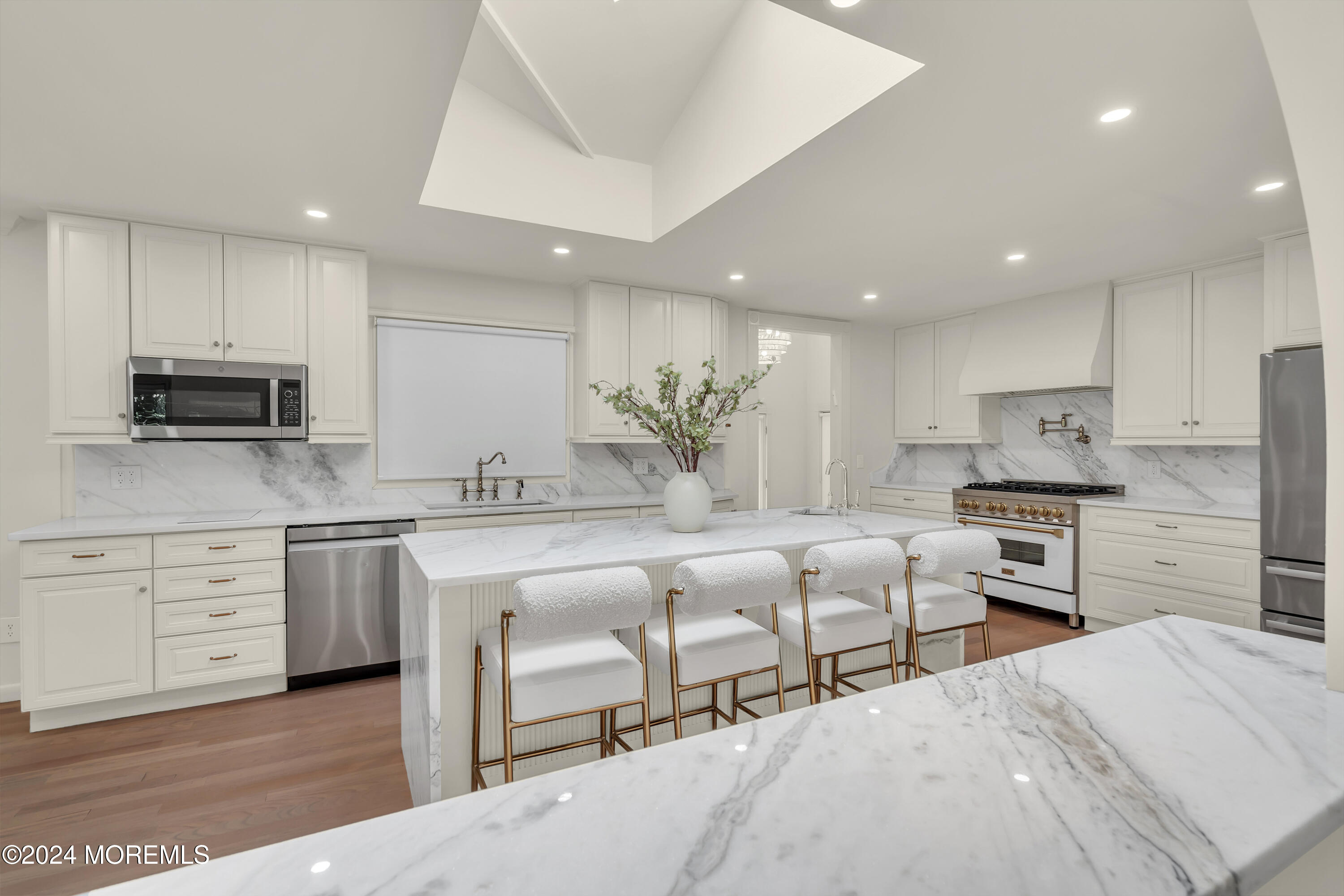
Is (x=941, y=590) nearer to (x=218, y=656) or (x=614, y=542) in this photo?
(x=614, y=542)

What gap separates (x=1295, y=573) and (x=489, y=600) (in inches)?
148

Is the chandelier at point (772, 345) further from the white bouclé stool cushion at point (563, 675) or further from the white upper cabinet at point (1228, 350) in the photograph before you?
the white bouclé stool cushion at point (563, 675)

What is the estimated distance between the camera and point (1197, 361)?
12.3 feet

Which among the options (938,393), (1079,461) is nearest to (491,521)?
(938,393)

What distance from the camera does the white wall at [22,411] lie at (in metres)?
3.09

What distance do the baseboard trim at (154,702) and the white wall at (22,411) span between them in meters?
0.54

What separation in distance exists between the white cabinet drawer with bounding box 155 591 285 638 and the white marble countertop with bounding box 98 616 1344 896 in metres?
3.09

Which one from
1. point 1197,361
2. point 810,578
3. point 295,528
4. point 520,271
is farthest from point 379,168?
point 1197,361

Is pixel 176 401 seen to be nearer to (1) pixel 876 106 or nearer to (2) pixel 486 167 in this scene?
(2) pixel 486 167

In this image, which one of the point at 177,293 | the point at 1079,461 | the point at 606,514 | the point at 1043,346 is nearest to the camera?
the point at 177,293

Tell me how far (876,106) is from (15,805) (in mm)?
3798

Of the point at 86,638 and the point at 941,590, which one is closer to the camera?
the point at 941,590

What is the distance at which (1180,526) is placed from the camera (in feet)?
12.0

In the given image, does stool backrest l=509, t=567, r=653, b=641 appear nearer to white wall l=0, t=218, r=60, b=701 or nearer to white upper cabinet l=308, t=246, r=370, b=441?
white upper cabinet l=308, t=246, r=370, b=441
